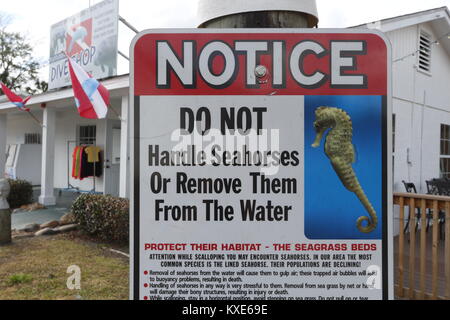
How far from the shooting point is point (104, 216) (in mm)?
5945

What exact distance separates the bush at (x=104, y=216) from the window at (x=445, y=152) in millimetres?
7849

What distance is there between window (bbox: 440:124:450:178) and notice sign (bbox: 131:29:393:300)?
897 centimetres

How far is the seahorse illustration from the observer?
50.4 inches

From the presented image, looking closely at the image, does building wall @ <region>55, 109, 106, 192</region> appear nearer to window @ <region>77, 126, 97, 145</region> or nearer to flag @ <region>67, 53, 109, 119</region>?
window @ <region>77, 126, 97, 145</region>

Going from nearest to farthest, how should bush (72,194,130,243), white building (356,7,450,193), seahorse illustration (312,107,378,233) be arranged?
1. seahorse illustration (312,107,378,233)
2. bush (72,194,130,243)
3. white building (356,7,450,193)

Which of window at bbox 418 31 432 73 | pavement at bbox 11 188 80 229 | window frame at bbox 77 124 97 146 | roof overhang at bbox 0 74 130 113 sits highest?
window at bbox 418 31 432 73

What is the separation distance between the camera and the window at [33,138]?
1522 cm

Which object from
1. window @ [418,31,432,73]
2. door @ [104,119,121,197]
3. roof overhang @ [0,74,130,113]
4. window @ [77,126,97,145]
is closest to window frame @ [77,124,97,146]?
window @ [77,126,97,145]

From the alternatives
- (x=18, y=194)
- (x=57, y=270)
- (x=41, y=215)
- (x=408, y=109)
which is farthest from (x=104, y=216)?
(x=408, y=109)

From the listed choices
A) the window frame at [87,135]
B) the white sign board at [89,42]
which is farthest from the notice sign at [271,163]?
the window frame at [87,135]

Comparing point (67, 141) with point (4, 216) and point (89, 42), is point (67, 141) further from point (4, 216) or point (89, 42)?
point (4, 216)

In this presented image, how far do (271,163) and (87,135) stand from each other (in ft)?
38.6
